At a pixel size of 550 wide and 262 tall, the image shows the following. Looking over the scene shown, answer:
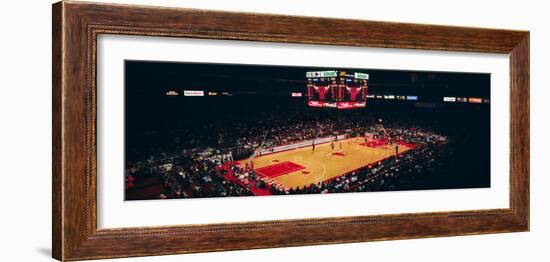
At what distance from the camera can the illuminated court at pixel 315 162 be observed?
2.93 m

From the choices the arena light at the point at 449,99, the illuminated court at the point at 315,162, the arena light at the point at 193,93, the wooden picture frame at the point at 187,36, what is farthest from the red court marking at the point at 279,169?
the arena light at the point at 449,99

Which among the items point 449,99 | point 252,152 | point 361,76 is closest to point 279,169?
point 252,152

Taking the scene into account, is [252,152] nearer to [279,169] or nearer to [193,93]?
[279,169]

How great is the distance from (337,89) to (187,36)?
71 centimetres

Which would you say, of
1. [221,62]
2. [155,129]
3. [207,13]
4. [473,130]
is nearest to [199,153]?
[155,129]

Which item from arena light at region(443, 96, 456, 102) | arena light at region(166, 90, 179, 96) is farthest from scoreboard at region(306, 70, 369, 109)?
arena light at region(166, 90, 179, 96)

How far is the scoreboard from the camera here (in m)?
2.98

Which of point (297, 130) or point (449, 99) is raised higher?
point (449, 99)

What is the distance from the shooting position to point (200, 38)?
2.78 metres

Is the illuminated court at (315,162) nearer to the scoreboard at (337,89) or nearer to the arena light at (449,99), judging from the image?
the scoreboard at (337,89)

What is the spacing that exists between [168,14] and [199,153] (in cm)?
58

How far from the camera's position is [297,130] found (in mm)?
2961

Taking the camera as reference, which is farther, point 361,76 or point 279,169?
point 361,76

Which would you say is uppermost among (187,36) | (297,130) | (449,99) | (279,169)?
(187,36)
